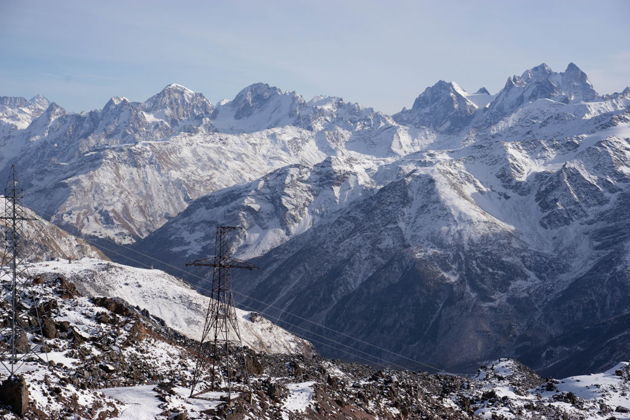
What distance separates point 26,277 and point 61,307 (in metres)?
28.6

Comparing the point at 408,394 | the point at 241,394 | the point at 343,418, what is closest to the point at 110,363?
the point at 241,394

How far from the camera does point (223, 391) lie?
263 ft

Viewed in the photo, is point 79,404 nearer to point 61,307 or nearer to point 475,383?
point 61,307

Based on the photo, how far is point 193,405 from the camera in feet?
240

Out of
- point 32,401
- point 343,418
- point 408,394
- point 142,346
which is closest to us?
point 32,401

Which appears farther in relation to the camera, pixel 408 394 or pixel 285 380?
pixel 408 394

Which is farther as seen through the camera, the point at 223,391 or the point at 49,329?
the point at 49,329

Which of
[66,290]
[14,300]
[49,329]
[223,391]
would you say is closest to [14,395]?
[14,300]

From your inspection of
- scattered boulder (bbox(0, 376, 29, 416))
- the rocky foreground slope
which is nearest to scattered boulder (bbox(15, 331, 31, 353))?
the rocky foreground slope

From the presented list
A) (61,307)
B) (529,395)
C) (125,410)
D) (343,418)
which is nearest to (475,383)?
(529,395)

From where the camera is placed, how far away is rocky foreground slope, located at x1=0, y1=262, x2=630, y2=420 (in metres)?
68.5

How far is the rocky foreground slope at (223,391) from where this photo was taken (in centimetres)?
6850

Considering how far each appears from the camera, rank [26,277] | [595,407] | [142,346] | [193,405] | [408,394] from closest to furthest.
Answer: [193,405] → [142,346] → [408,394] → [595,407] → [26,277]

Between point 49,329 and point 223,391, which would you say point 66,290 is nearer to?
point 49,329
